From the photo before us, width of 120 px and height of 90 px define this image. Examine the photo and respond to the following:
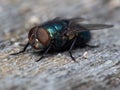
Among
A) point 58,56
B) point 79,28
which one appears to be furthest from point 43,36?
point 79,28

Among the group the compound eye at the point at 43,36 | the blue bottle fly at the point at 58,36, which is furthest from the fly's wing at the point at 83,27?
the compound eye at the point at 43,36

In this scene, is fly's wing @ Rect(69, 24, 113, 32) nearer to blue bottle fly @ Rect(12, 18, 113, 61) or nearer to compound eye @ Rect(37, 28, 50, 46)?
blue bottle fly @ Rect(12, 18, 113, 61)

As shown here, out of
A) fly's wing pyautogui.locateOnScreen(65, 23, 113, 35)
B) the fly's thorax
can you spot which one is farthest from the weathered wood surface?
fly's wing pyautogui.locateOnScreen(65, 23, 113, 35)

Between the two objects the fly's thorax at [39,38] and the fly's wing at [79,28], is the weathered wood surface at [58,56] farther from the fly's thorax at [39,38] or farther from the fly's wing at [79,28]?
the fly's wing at [79,28]

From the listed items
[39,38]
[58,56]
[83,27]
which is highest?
[39,38]

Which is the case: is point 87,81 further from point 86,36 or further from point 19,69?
point 86,36

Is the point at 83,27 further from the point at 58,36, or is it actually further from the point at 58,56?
the point at 58,56
